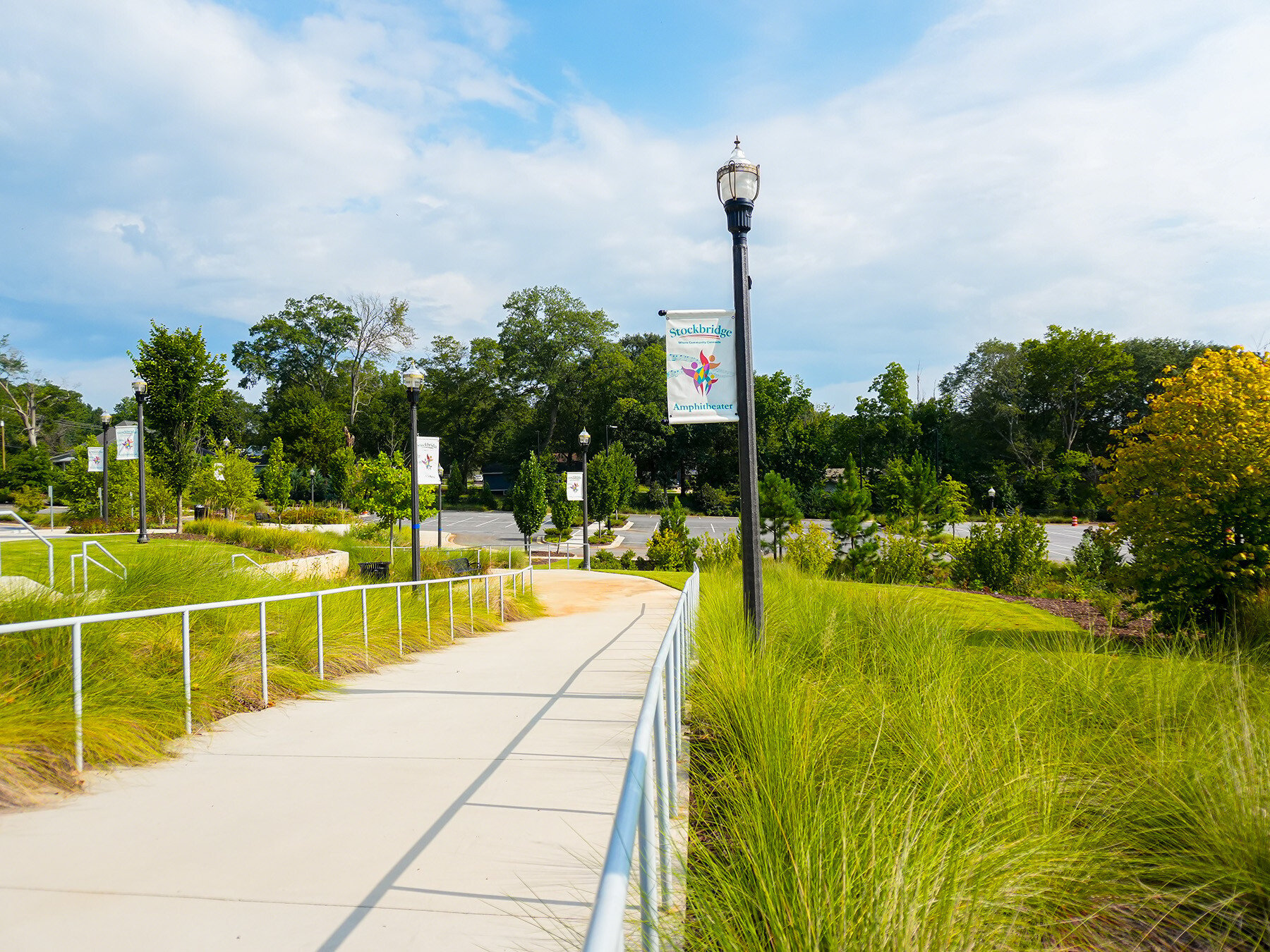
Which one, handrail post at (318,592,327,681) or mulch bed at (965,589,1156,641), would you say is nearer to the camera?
handrail post at (318,592,327,681)

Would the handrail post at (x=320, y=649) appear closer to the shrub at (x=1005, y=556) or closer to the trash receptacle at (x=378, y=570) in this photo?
the trash receptacle at (x=378, y=570)

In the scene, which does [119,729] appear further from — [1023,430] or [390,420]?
[390,420]

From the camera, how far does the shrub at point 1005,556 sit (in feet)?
66.4

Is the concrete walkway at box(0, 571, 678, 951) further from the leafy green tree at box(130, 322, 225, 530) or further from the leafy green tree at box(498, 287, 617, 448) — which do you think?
the leafy green tree at box(498, 287, 617, 448)

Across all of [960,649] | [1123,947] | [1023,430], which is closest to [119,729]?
[1123,947]

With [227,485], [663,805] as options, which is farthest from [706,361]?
[227,485]

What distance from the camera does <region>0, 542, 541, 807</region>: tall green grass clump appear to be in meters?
4.09

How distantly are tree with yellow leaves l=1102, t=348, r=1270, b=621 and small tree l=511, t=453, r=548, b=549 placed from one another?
1001 inches

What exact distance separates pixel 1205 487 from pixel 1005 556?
38.8 feet

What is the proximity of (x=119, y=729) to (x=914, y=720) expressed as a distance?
15.5ft

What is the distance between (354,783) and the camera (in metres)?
4.02

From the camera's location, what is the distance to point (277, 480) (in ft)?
126

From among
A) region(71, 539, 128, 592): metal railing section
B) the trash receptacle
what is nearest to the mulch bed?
region(71, 539, 128, 592): metal railing section

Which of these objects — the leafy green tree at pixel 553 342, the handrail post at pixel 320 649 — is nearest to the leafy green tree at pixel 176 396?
the handrail post at pixel 320 649
